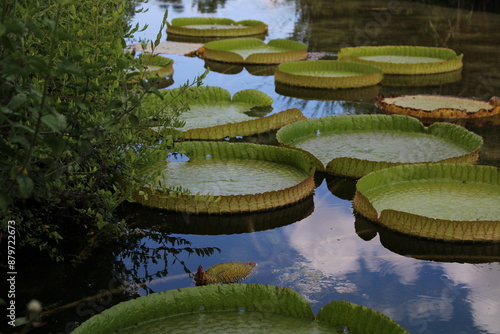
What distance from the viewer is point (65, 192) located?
3.04 m

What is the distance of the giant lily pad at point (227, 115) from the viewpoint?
15.7 feet

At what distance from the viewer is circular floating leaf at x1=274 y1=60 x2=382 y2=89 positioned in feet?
21.2

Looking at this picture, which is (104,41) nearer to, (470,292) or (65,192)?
(65,192)

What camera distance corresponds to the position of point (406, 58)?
791 cm

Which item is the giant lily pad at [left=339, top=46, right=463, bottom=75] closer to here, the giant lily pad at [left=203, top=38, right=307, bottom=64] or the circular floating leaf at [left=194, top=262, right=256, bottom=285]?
the giant lily pad at [left=203, top=38, right=307, bottom=64]

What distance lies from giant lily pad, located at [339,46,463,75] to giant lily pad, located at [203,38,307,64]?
61cm

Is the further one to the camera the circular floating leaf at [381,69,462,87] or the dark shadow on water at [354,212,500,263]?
the circular floating leaf at [381,69,462,87]

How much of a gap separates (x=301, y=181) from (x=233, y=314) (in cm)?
141

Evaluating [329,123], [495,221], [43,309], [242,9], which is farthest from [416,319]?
[242,9]

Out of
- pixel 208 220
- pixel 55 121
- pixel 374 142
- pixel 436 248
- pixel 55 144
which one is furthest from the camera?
pixel 374 142

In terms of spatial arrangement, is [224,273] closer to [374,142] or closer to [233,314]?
[233,314]

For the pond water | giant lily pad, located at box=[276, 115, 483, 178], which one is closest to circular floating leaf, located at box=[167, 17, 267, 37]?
giant lily pad, located at box=[276, 115, 483, 178]

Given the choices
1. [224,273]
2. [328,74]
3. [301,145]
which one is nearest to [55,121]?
[224,273]

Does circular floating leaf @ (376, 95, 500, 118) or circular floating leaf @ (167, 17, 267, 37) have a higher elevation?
A: circular floating leaf @ (376, 95, 500, 118)
